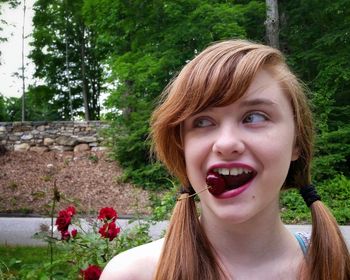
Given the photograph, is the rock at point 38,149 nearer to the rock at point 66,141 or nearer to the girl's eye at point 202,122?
the rock at point 66,141

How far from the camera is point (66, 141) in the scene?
12.2m

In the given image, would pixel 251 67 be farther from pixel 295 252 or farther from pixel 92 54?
pixel 92 54

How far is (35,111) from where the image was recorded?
70.0ft

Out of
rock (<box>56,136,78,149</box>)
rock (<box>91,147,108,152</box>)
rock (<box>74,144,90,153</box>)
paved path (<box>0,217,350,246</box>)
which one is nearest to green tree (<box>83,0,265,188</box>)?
rock (<box>91,147,108,152</box>)

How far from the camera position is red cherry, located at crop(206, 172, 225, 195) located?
0.96 metres

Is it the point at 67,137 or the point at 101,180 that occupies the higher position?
the point at 67,137

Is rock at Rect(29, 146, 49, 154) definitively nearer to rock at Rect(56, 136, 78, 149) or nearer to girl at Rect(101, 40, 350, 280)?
rock at Rect(56, 136, 78, 149)

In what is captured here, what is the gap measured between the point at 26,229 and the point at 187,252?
584 centimetres

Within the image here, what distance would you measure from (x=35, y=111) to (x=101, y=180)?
40.6ft

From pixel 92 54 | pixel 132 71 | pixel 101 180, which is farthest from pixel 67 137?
pixel 92 54

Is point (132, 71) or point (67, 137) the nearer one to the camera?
point (132, 71)

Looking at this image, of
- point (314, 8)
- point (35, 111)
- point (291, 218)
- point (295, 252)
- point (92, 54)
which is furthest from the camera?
point (35, 111)

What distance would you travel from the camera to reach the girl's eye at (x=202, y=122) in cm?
103

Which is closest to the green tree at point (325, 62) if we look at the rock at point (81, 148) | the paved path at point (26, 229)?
the paved path at point (26, 229)
